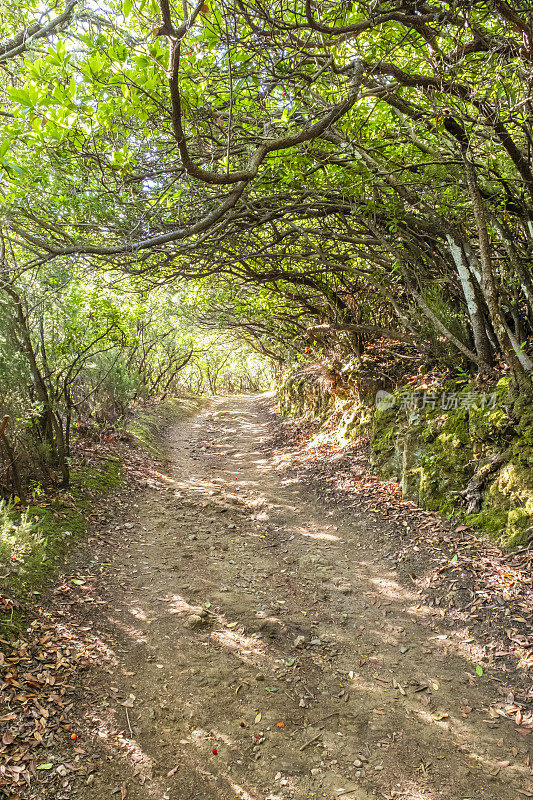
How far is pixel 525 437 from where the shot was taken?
197 inches

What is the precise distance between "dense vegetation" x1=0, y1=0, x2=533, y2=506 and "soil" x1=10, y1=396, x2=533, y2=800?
2.48 meters

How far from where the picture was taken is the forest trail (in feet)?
9.55

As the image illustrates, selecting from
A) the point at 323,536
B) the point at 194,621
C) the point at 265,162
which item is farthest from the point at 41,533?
the point at 265,162

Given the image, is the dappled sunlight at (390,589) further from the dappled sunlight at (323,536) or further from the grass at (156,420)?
the grass at (156,420)

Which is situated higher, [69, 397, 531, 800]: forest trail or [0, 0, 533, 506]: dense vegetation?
[0, 0, 533, 506]: dense vegetation

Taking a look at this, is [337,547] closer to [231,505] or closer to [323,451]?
[231,505]

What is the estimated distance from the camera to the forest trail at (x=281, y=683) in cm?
291

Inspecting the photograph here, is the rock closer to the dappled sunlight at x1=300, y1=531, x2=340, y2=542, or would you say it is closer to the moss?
the dappled sunlight at x1=300, y1=531, x2=340, y2=542

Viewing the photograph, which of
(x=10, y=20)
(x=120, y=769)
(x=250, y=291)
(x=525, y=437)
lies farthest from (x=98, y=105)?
(x=250, y=291)

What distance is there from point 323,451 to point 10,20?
857 centimetres

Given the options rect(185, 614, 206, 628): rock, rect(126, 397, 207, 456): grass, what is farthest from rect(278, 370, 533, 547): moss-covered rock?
rect(126, 397, 207, 456): grass

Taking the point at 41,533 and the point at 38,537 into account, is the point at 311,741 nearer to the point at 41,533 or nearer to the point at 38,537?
the point at 38,537

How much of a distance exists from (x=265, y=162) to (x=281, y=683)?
5.87 metres

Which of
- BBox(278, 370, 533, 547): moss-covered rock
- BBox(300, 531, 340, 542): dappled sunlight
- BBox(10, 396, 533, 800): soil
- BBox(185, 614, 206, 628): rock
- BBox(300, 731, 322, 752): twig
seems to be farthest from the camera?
BBox(300, 531, 340, 542): dappled sunlight
